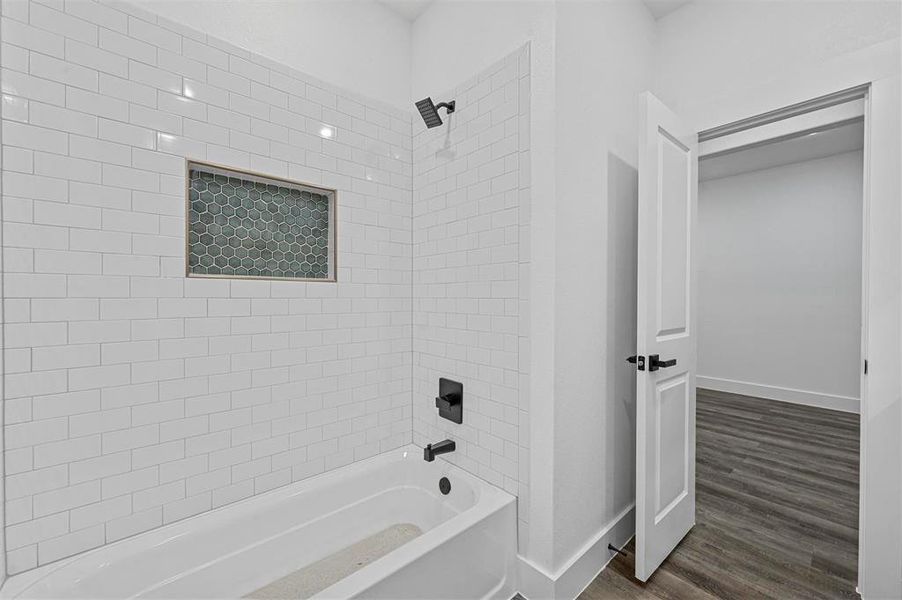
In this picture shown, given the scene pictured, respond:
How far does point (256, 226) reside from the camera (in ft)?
5.78

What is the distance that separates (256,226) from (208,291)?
1.18ft

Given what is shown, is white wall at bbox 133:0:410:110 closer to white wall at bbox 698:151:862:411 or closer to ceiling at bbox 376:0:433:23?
ceiling at bbox 376:0:433:23

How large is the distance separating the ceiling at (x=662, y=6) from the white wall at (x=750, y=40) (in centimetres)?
3

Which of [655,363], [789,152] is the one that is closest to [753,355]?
[789,152]

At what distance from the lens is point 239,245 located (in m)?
1.71

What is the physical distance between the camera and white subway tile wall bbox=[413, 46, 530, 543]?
1.69 metres

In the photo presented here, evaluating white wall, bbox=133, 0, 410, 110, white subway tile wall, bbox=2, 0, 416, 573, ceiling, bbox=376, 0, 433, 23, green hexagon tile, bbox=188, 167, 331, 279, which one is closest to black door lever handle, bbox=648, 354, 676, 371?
white subway tile wall, bbox=2, 0, 416, 573

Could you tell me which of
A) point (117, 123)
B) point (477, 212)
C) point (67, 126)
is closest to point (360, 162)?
point (477, 212)

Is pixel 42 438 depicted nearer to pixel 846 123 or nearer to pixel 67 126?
pixel 67 126

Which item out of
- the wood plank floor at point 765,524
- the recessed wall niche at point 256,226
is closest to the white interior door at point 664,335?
the wood plank floor at point 765,524

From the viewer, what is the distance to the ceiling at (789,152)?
3740 millimetres

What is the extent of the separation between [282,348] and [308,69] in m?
1.30

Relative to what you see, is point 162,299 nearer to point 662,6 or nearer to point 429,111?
point 429,111

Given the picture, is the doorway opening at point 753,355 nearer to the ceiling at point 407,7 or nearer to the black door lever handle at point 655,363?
the black door lever handle at point 655,363
